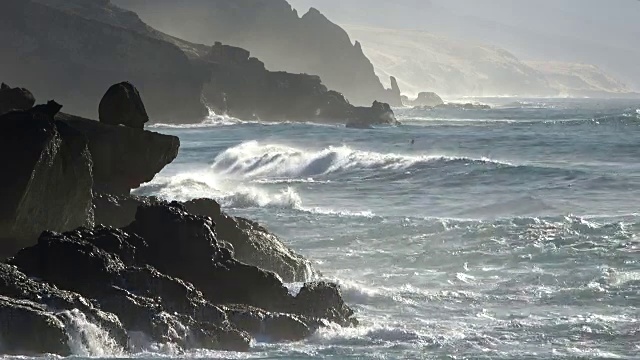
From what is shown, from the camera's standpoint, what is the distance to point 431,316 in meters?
21.5

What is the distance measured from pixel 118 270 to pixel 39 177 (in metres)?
2.77

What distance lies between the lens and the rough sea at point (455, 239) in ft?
63.4

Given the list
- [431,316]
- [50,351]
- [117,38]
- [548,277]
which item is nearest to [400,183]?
[548,277]

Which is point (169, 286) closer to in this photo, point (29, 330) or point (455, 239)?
point (29, 330)

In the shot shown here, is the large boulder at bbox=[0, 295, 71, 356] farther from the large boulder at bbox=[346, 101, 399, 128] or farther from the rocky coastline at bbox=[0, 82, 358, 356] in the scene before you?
the large boulder at bbox=[346, 101, 399, 128]

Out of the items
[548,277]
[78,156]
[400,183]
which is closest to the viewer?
[78,156]

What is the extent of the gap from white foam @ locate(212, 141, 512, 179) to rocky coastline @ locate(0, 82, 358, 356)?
3158 cm

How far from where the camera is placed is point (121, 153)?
24.6 metres

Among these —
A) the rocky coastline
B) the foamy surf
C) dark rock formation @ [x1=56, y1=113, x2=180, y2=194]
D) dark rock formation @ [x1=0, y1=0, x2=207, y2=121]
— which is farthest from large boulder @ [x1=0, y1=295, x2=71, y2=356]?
dark rock formation @ [x1=0, y1=0, x2=207, y2=121]

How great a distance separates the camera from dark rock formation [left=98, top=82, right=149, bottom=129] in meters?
25.2

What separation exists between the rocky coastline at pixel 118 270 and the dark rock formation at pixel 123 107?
4.17 ft

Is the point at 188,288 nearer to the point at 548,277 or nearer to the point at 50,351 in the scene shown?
the point at 50,351

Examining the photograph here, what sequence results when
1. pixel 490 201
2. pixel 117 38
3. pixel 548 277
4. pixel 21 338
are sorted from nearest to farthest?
pixel 21 338 < pixel 548 277 < pixel 490 201 < pixel 117 38

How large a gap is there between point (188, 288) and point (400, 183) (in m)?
30.7
